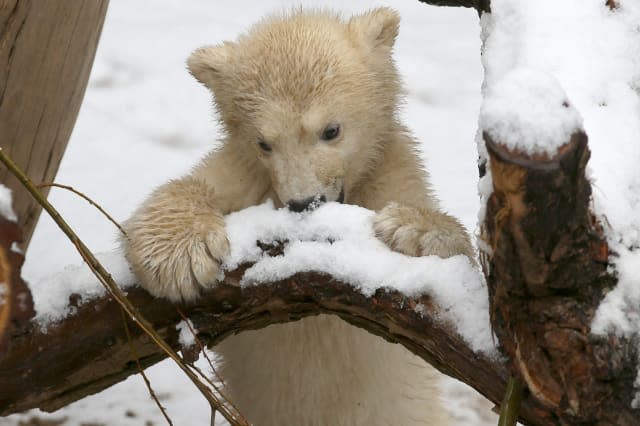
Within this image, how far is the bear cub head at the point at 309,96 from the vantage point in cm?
315

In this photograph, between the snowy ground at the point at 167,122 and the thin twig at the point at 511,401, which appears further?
the snowy ground at the point at 167,122

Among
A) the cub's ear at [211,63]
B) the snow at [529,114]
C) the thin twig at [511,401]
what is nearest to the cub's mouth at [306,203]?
the cub's ear at [211,63]

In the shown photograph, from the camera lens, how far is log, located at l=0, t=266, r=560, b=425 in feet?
8.27

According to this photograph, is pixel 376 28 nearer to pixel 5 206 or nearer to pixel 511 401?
pixel 5 206

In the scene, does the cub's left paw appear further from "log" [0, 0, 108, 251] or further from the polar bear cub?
"log" [0, 0, 108, 251]

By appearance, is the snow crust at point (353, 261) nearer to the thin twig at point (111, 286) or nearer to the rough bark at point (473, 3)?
the thin twig at point (111, 286)

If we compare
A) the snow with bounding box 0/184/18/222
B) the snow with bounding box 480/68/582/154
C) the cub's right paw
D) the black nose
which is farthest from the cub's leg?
the snow with bounding box 480/68/582/154

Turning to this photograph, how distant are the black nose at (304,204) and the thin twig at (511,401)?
914mm

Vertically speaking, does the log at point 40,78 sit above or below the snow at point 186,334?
above

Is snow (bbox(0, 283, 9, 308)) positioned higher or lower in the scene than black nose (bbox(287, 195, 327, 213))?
lower

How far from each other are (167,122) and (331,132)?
156 inches

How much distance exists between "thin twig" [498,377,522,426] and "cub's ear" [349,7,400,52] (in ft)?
5.57

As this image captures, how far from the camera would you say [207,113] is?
711cm

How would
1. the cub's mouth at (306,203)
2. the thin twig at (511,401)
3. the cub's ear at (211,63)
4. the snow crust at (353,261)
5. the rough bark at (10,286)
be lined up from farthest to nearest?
1. the cub's ear at (211,63)
2. the cub's mouth at (306,203)
3. the rough bark at (10,286)
4. the snow crust at (353,261)
5. the thin twig at (511,401)
